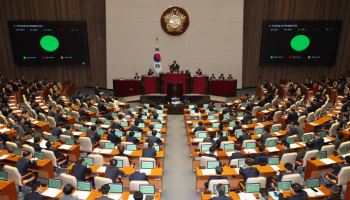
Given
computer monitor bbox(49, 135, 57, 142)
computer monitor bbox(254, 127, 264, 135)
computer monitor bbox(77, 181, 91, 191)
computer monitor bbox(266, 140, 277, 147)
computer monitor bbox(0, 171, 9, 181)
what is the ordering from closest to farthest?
computer monitor bbox(77, 181, 91, 191), computer monitor bbox(0, 171, 9, 181), computer monitor bbox(266, 140, 277, 147), computer monitor bbox(49, 135, 57, 142), computer monitor bbox(254, 127, 264, 135)

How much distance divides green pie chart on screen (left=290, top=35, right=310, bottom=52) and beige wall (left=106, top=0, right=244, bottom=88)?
4.50 metres

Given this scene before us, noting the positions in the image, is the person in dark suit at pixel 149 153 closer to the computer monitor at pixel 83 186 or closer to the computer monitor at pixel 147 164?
the computer monitor at pixel 147 164

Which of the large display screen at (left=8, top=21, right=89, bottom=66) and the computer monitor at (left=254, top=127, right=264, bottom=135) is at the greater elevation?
the large display screen at (left=8, top=21, right=89, bottom=66)

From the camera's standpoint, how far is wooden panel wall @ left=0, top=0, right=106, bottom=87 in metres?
28.1

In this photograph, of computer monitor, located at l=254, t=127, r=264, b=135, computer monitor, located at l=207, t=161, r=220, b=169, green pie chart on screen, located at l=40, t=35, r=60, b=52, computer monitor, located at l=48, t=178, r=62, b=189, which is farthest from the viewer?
green pie chart on screen, located at l=40, t=35, r=60, b=52

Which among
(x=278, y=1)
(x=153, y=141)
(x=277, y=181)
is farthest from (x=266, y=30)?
(x=277, y=181)

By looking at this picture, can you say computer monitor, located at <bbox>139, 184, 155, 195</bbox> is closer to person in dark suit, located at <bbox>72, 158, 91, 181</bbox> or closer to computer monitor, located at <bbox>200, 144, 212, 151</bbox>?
person in dark suit, located at <bbox>72, 158, 91, 181</bbox>

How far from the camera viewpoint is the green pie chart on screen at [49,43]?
27406 mm

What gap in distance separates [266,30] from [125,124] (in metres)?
16.6

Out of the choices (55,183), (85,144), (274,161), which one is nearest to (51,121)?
(85,144)

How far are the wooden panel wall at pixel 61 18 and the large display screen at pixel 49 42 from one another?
1366 millimetres

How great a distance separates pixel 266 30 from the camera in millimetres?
27406

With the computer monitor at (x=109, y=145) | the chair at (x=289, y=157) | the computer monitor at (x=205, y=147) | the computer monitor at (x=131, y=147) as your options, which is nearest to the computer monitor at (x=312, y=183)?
the chair at (x=289, y=157)

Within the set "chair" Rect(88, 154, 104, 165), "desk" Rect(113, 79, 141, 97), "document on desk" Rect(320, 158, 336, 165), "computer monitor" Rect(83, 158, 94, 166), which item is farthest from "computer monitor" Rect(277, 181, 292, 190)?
"desk" Rect(113, 79, 141, 97)
